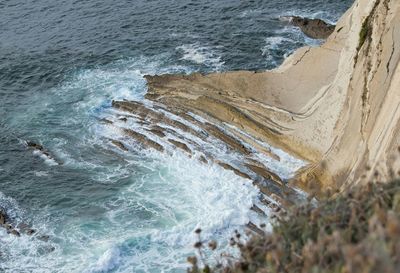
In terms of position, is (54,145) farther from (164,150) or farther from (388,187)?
(388,187)

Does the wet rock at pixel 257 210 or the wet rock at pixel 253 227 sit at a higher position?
the wet rock at pixel 253 227

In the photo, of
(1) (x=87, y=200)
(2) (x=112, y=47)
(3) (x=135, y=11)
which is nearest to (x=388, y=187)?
(1) (x=87, y=200)

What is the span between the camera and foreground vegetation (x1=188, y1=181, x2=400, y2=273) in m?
9.31

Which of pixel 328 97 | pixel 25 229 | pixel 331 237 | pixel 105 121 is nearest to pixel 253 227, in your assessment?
pixel 328 97

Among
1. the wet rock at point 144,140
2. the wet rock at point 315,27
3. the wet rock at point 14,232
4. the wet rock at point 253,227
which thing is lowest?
the wet rock at point 14,232

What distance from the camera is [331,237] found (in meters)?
10.4

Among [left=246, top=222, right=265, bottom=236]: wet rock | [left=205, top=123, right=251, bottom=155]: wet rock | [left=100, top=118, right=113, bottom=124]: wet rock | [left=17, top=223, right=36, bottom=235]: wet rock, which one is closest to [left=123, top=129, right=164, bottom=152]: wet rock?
[left=100, top=118, right=113, bottom=124]: wet rock

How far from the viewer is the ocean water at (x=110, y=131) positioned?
25.4 m

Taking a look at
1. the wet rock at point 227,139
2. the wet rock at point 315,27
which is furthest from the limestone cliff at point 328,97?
the wet rock at point 315,27

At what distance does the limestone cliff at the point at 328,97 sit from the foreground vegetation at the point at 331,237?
907 centimetres

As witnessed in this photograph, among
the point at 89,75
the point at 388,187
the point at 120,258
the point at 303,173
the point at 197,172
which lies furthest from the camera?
the point at 89,75

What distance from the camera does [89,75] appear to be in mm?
39844

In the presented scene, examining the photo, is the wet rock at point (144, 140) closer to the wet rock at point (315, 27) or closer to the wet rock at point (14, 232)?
the wet rock at point (14, 232)

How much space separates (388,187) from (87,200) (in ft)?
61.1
